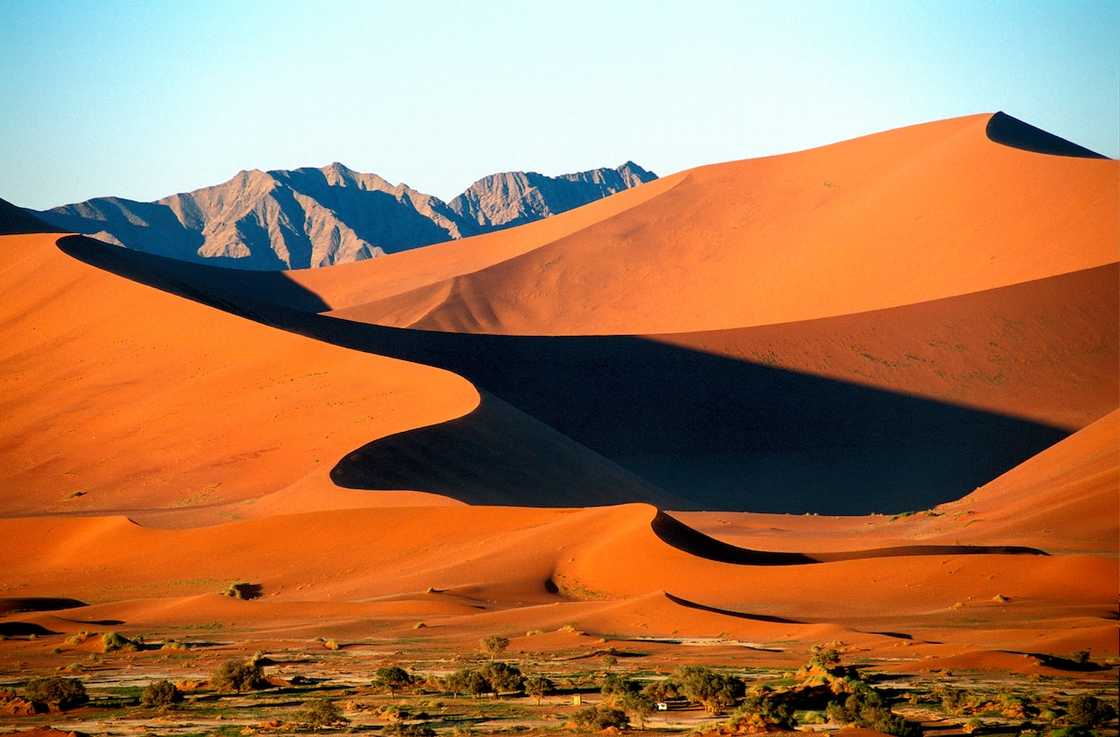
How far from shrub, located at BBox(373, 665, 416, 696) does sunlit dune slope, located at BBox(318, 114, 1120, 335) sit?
49.0 meters

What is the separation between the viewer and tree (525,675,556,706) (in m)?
17.9

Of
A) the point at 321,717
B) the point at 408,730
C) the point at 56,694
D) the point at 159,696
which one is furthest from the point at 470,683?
the point at 56,694

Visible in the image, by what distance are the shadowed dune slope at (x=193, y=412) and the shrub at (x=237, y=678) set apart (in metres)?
15.0

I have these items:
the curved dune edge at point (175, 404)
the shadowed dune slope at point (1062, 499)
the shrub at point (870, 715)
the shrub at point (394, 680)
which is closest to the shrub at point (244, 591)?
the curved dune edge at point (175, 404)

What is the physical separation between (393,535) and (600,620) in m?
8.63

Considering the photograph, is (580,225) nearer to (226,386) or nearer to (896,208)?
(896,208)

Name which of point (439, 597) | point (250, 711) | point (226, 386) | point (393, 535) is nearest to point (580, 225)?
point (226, 386)

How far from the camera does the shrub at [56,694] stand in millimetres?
17266

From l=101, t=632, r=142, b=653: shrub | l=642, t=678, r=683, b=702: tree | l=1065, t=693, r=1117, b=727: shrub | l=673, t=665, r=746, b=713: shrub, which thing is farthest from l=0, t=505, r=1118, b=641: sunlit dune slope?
l=1065, t=693, r=1117, b=727: shrub

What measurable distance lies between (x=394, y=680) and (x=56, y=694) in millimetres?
3962

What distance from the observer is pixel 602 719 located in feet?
50.8

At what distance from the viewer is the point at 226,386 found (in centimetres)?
4847

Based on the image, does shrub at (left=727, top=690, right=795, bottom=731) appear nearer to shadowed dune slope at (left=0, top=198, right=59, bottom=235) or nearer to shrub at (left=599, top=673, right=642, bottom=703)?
shrub at (left=599, top=673, right=642, bottom=703)

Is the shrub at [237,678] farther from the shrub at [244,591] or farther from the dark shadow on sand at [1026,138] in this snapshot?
the dark shadow on sand at [1026,138]
